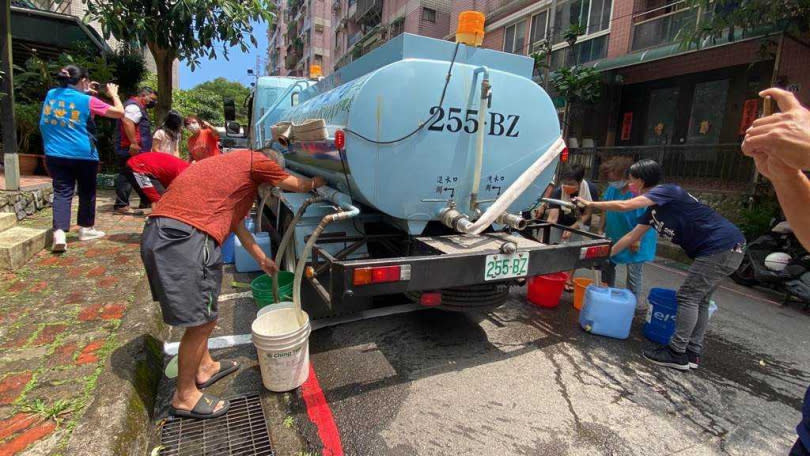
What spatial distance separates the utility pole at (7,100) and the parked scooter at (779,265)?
966 centimetres

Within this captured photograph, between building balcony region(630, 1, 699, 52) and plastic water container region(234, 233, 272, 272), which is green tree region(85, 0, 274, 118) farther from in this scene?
building balcony region(630, 1, 699, 52)

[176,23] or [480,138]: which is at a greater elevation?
[176,23]

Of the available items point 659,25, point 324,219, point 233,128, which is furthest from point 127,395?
point 659,25

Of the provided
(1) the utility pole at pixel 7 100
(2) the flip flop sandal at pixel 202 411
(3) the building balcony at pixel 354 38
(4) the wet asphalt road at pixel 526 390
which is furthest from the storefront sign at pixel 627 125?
(3) the building balcony at pixel 354 38

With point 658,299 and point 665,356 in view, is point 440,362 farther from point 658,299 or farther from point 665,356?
point 658,299

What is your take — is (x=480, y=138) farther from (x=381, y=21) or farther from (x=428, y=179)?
(x=381, y=21)

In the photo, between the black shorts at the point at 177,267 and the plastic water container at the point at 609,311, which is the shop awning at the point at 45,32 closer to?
the black shorts at the point at 177,267

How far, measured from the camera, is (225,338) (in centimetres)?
329

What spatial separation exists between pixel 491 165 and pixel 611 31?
37.9ft

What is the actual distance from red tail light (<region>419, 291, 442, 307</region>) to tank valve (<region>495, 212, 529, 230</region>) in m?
0.83

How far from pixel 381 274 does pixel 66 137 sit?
393 cm

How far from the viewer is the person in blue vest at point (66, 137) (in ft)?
13.5

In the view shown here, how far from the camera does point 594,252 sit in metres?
3.25

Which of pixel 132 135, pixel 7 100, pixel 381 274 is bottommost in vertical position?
pixel 381 274
